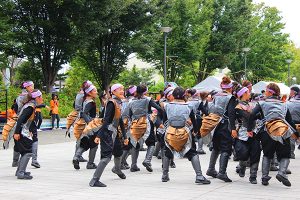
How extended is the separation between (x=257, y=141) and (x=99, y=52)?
23575mm

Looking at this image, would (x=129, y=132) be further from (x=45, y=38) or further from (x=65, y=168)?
(x=45, y=38)

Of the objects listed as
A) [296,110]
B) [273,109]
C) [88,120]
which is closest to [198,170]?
[273,109]

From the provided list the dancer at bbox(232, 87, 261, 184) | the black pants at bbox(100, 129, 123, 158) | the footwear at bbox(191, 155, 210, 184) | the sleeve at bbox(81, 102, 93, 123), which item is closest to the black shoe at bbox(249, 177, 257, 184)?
the dancer at bbox(232, 87, 261, 184)

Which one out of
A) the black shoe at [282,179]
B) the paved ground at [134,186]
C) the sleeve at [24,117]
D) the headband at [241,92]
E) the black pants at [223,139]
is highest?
the headband at [241,92]

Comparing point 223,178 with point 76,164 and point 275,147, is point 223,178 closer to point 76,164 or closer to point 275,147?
point 275,147

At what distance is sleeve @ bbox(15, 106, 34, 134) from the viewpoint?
976cm

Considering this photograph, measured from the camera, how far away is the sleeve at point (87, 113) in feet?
37.4

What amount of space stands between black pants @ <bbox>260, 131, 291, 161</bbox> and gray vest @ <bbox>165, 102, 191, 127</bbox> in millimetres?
1323

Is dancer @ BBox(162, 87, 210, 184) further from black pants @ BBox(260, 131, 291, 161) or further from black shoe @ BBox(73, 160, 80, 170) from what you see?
black shoe @ BBox(73, 160, 80, 170)

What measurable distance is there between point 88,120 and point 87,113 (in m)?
0.18

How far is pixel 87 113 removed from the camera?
11.5 meters

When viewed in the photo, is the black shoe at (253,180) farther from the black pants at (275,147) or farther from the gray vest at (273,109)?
the gray vest at (273,109)

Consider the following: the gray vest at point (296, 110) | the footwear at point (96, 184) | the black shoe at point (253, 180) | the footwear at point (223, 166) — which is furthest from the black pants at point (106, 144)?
the gray vest at point (296, 110)

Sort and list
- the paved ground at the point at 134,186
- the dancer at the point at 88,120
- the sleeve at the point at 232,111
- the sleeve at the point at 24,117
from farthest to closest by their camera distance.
Result: the dancer at the point at 88,120 → the sleeve at the point at 24,117 → the sleeve at the point at 232,111 → the paved ground at the point at 134,186
